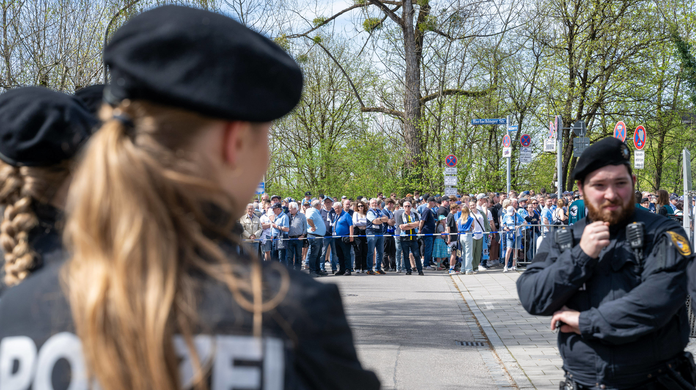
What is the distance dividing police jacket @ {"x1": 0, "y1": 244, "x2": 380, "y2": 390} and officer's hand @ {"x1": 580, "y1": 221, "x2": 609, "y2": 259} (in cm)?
199

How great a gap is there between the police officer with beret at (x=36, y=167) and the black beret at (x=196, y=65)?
57 centimetres

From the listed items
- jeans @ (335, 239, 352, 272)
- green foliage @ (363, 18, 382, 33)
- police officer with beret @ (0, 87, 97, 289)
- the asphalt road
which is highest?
green foliage @ (363, 18, 382, 33)

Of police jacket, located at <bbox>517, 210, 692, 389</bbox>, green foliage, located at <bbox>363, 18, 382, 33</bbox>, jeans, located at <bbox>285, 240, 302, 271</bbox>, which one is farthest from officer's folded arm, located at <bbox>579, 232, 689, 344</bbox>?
green foliage, located at <bbox>363, 18, 382, 33</bbox>

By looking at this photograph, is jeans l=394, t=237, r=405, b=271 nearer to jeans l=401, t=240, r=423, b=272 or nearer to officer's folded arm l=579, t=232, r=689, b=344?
jeans l=401, t=240, r=423, b=272

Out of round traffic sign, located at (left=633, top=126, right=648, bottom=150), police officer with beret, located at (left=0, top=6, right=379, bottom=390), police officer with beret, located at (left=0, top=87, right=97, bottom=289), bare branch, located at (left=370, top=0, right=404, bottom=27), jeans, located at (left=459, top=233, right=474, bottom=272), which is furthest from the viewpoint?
bare branch, located at (left=370, top=0, right=404, bottom=27)

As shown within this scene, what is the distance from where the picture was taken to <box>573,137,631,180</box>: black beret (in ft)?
9.79

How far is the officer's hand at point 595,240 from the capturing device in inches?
108

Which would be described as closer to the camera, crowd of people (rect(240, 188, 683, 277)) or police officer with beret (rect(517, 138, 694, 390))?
police officer with beret (rect(517, 138, 694, 390))

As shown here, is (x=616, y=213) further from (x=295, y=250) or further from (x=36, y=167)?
(x=295, y=250)

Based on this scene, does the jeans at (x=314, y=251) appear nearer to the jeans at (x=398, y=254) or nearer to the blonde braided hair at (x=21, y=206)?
the jeans at (x=398, y=254)

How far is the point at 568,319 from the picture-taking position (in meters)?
2.86

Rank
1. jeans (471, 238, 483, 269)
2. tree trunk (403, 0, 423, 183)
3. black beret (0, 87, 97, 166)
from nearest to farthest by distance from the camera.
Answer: black beret (0, 87, 97, 166), jeans (471, 238, 483, 269), tree trunk (403, 0, 423, 183)

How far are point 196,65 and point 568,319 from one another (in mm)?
2376

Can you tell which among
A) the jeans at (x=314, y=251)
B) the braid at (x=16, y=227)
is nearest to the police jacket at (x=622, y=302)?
the braid at (x=16, y=227)
